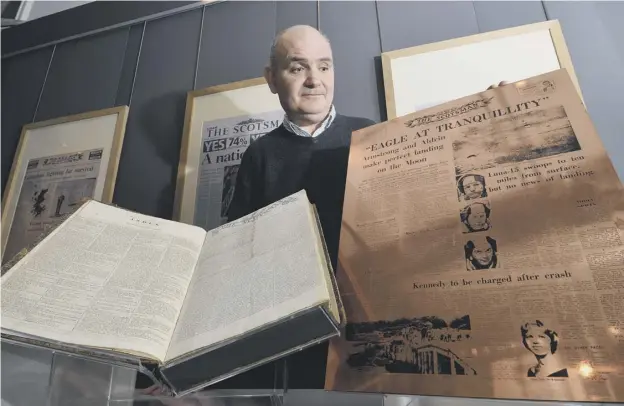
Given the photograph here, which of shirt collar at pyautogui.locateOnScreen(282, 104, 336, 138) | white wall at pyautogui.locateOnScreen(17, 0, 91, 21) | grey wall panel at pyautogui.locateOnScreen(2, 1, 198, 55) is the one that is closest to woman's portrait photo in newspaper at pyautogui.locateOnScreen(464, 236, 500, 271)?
shirt collar at pyautogui.locateOnScreen(282, 104, 336, 138)

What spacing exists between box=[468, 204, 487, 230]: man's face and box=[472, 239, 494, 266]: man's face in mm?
20

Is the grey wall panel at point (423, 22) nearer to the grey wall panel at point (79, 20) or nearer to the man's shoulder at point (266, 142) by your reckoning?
the man's shoulder at point (266, 142)

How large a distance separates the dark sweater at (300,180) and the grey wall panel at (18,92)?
0.93 metres

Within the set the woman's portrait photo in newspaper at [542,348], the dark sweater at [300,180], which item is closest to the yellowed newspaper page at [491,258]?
the woman's portrait photo in newspaper at [542,348]

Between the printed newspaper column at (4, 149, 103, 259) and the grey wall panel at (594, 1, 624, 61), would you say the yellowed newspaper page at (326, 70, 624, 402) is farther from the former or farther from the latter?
the printed newspaper column at (4, 149, 103, 259)

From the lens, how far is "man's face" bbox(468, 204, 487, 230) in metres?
0.49

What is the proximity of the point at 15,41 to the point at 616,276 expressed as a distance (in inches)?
77.2

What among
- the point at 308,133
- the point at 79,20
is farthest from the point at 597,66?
the point at 79,20

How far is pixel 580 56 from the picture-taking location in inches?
37.5

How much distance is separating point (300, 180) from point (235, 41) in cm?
→ 66

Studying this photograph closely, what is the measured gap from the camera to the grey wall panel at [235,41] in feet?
3.99

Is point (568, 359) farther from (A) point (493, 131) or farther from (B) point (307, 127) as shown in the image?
(B) point (307, 127)

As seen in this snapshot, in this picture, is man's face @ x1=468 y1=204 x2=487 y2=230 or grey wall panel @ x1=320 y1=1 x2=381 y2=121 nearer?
man's face @ x1=468 y1=204 x2=487 y2=230

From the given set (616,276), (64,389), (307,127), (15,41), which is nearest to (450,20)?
(307,127)
